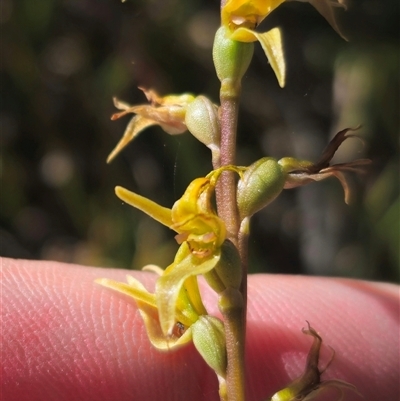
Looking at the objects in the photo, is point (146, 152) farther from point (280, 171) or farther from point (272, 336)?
point (280, 171)

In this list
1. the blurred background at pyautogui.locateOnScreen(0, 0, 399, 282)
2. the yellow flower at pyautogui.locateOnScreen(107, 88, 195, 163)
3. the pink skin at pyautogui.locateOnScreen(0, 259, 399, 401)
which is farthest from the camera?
the blurred background at pyautogui.locateOnScreen(0, 0, 399, 282)

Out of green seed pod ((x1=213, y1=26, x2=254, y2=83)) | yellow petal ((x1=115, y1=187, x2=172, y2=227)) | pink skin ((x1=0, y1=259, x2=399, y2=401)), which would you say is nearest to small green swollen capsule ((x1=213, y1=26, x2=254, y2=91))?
green seed pod ((x1=213, y1=26, x2=254, y2=83))

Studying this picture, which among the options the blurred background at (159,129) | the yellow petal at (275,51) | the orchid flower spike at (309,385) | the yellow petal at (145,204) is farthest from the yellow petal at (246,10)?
the blurred background at (159,129)

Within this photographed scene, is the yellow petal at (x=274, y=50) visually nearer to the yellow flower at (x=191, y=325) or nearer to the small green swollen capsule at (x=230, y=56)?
the small green swollen capsule at (x=230, y=56)

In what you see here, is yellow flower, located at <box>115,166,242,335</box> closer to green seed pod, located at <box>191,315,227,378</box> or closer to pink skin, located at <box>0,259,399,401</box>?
green seed pod, located at <box>191,315,227,378</box>

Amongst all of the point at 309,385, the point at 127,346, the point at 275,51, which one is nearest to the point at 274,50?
the point at 275,51

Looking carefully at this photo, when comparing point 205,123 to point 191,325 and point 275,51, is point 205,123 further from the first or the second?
point 191,325
